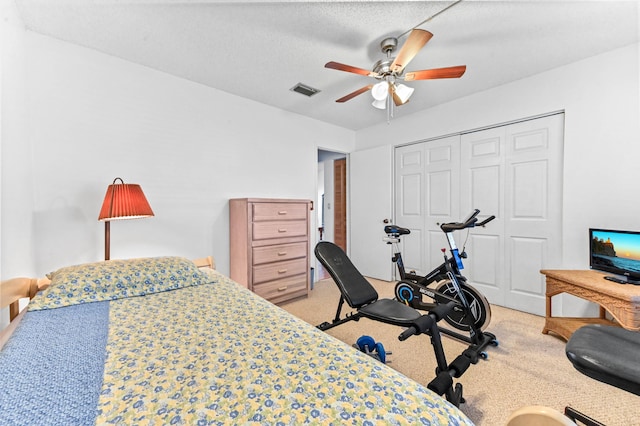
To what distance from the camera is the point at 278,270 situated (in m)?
2.99

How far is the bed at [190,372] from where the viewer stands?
0.63m

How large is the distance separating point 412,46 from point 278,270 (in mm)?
2462

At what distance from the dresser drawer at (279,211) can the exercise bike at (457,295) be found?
1.43 metres

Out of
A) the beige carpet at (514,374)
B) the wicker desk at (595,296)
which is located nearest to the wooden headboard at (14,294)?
the beige carpet at (514,374)

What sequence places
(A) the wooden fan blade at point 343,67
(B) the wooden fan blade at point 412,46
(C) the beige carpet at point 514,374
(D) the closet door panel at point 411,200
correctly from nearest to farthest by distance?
(C) the beige carpet at point 514,374 → (B) the wooden fan blade at point 412,46 → (A) the wooden fan blade at point 343,67 → (D) the closet door panel at point 411,200

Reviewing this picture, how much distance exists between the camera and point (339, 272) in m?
2.20

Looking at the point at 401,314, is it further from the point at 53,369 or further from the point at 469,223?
the point at 53,369

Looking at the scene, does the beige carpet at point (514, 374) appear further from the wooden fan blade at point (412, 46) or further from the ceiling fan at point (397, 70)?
the wooden fan blade at point (412, 46)

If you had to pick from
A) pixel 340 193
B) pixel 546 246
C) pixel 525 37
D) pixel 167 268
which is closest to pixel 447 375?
pixel 167 268

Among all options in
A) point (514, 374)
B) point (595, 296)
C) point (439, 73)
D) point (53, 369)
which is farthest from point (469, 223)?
point (53, 369)

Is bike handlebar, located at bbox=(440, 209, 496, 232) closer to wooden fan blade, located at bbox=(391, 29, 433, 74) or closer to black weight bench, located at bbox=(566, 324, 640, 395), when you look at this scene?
black weight bench, located at bbox=(566, 324, 640, 395)

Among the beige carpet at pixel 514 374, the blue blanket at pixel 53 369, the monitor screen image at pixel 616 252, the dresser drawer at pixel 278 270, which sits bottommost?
the beige carpet at pixel 514 374

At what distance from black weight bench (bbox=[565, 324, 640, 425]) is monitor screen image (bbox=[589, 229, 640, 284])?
1.39 meters

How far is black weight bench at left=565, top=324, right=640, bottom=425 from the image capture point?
2.70ft
